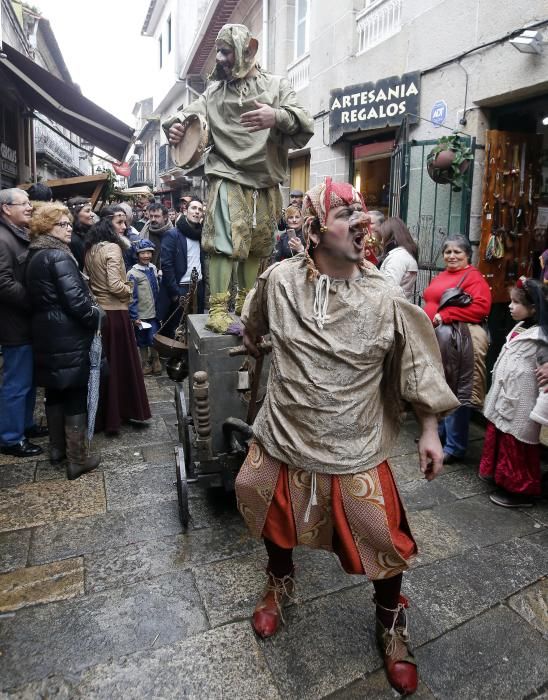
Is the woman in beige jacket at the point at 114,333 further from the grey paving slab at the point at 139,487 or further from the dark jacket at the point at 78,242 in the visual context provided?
the grey paving slab at the point at 139,487

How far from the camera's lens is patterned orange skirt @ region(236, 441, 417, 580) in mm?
2131

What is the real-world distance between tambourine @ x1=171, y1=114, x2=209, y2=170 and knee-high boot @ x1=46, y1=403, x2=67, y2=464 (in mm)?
2189

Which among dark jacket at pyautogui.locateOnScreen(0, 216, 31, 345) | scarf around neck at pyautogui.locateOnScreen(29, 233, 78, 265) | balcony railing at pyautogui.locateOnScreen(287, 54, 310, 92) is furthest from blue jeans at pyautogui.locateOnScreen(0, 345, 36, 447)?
balcony railing at pyautogui.locateOnScreen(287, 54, 310, 92)

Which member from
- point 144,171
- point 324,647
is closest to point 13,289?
point 324,647

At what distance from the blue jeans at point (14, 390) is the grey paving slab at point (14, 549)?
4.56 ft

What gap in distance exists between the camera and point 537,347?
3.70 metres

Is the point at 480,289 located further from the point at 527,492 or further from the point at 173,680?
the point at 173,680

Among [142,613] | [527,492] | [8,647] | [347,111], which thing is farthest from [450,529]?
[347,111]

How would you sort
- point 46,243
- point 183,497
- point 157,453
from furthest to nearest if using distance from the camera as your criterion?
point 157,453
point 46,243
point 183,497

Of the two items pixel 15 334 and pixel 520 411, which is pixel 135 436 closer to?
pixel 15 334

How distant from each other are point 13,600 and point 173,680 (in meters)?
1.04

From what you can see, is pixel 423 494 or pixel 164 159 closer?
pixel 423 494

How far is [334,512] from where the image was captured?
217 cm

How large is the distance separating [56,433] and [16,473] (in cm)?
42
